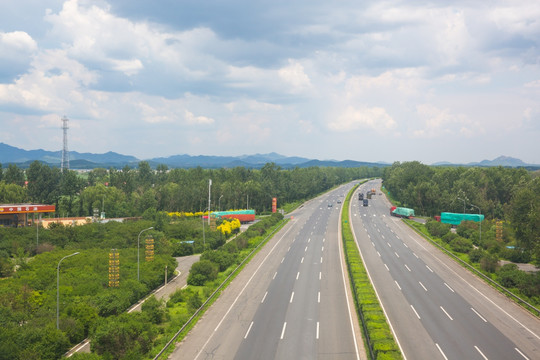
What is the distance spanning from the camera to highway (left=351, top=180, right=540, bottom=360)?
32375mm

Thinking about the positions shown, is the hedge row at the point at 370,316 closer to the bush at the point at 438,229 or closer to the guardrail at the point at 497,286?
the guardrail at the point at 497,286

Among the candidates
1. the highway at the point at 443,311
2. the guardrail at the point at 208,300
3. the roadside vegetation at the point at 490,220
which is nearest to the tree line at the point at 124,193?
the guardrail at the point at 208,300

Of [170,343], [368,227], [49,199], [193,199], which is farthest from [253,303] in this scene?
[49,199]

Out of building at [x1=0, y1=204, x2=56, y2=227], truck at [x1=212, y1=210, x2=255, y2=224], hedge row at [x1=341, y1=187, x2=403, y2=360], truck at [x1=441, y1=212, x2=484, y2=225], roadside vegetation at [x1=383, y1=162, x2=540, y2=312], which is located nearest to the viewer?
hedge row at [x1=341, y1=187, x2=403, y2=360]

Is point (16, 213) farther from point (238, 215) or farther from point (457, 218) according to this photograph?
point (457, 218)

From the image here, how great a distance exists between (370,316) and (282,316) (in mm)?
8384

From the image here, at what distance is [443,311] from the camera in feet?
134

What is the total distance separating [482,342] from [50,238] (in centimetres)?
6884

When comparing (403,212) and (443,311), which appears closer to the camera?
(443,311)

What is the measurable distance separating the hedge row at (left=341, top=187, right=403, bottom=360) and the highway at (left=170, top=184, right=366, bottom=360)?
40.6 inches

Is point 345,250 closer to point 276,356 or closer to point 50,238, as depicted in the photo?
point 276,356

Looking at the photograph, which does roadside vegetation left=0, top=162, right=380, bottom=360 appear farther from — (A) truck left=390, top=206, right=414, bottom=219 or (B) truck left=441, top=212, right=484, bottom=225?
(B) truck left=441, top=212, right=484, bottom=225

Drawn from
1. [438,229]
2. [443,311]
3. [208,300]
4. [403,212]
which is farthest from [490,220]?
[208,300]

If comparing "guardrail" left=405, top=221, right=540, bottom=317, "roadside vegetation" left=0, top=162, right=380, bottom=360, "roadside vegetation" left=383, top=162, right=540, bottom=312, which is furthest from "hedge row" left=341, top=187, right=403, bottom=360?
"roadside vegetation" left=383, top=162, right=540, bottom=312
